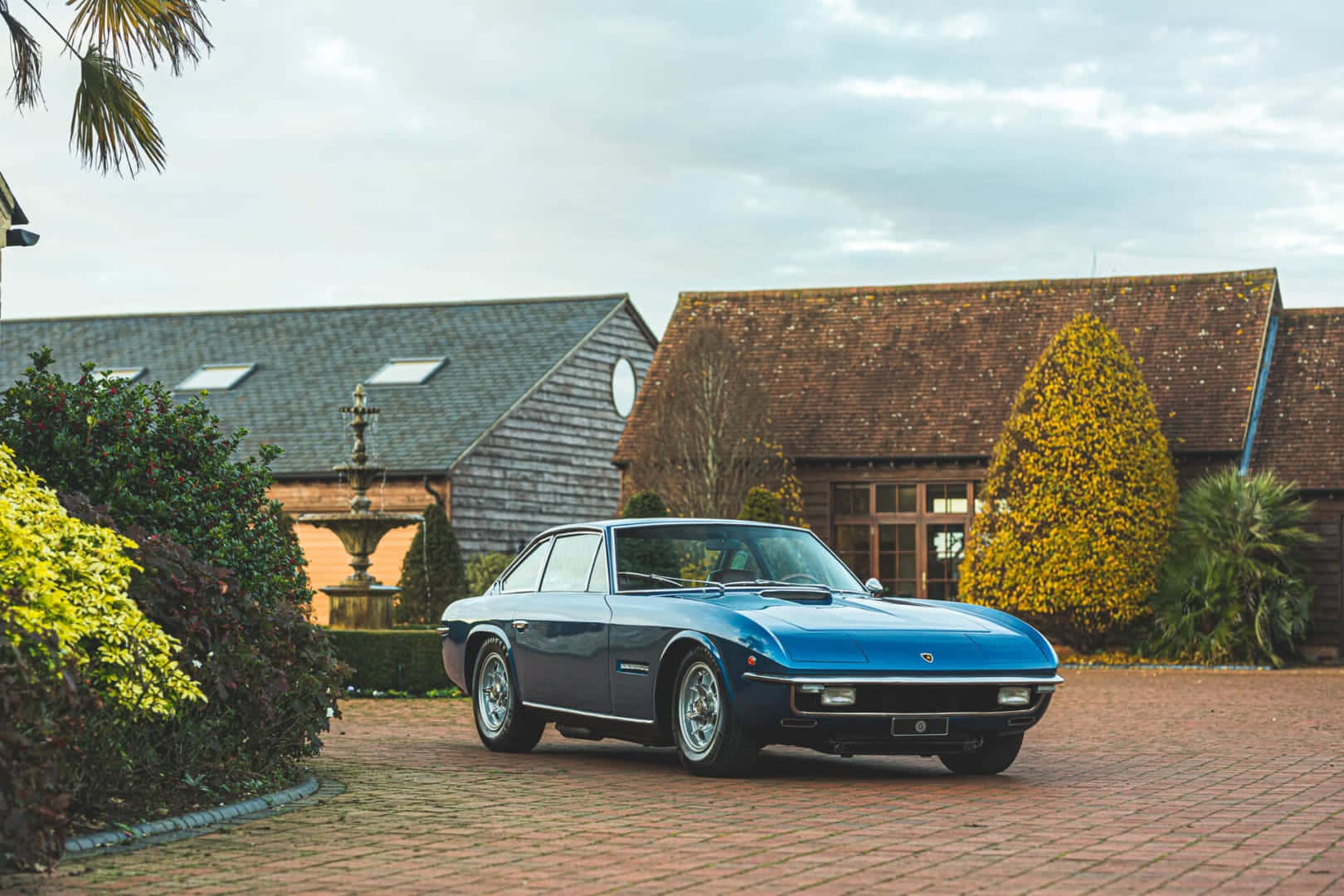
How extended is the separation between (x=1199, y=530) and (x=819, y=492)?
6.57m

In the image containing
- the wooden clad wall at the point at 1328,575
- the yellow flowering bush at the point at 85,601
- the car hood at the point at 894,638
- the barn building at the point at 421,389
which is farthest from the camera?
the barn building at the point at 421,389

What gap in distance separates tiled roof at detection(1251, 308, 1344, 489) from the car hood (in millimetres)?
17869

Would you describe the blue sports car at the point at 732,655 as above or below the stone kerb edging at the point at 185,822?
above

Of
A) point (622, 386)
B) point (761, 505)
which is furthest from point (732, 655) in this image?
point (622, 386)

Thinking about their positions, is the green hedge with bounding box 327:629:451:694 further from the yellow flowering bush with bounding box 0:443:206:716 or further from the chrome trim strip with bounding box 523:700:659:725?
the yellow flowering bush with bounding box 0:443:206:716

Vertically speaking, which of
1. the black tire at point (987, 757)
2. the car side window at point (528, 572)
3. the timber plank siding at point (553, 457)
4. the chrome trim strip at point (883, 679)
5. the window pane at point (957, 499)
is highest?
the timber plank siding at point (553, 457)

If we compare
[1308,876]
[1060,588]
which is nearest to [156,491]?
[1308,876]

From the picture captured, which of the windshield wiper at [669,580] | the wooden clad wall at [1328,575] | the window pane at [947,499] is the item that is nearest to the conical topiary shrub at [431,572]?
the window pane at [947,499]

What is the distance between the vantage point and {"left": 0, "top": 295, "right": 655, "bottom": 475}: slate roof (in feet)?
108

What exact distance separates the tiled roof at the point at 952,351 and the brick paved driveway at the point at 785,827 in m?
16.3

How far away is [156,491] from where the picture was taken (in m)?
10.1

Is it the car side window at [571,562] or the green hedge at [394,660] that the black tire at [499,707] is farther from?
the green hedge at [394,660]

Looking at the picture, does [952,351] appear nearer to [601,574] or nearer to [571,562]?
[571,562]

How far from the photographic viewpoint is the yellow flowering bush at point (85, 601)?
705 centimetres
